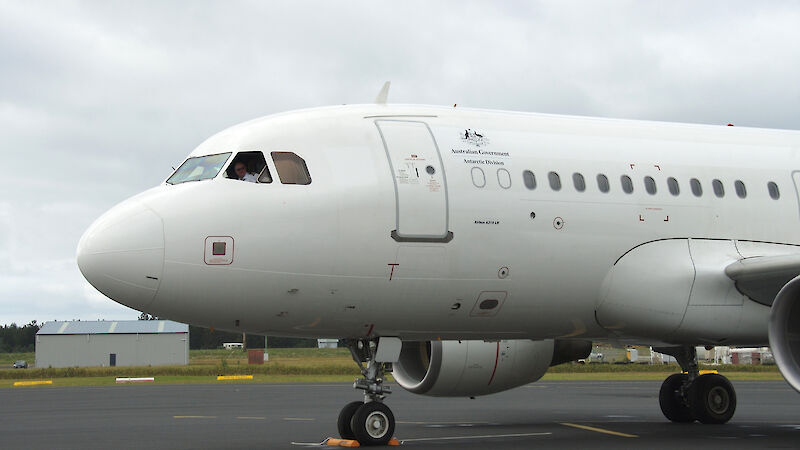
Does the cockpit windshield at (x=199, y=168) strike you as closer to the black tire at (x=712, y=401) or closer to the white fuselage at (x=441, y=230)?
the white fuselage at (x=441, y=230)

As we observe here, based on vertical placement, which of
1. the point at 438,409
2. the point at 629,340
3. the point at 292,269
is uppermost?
the point at 292,269

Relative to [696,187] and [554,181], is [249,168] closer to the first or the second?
[554,181]

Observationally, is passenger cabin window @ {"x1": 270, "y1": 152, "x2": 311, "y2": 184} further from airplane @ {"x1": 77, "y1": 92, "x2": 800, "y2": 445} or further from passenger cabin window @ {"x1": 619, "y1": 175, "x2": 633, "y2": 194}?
passenger cabin window @ {"x1": 619, "y1": 175, "x2": 633, "y2": 194}

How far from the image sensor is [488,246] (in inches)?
484

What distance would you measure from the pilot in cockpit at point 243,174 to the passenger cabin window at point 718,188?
23.2 ft

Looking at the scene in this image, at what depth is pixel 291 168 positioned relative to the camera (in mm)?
11828

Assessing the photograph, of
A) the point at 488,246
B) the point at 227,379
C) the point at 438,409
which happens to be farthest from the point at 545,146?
the point at 227,379

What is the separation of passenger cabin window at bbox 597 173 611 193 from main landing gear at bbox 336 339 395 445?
13.0 ft

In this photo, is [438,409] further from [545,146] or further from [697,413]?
[545,146]

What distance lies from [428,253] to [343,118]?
2.27m

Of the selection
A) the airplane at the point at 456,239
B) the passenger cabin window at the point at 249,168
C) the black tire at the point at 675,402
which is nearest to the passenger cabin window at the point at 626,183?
the airplane at the point at 456,239

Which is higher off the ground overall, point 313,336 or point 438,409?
point 313,336

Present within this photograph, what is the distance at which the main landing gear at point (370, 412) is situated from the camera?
12.1 meters

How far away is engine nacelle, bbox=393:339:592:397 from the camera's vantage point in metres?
14.5
